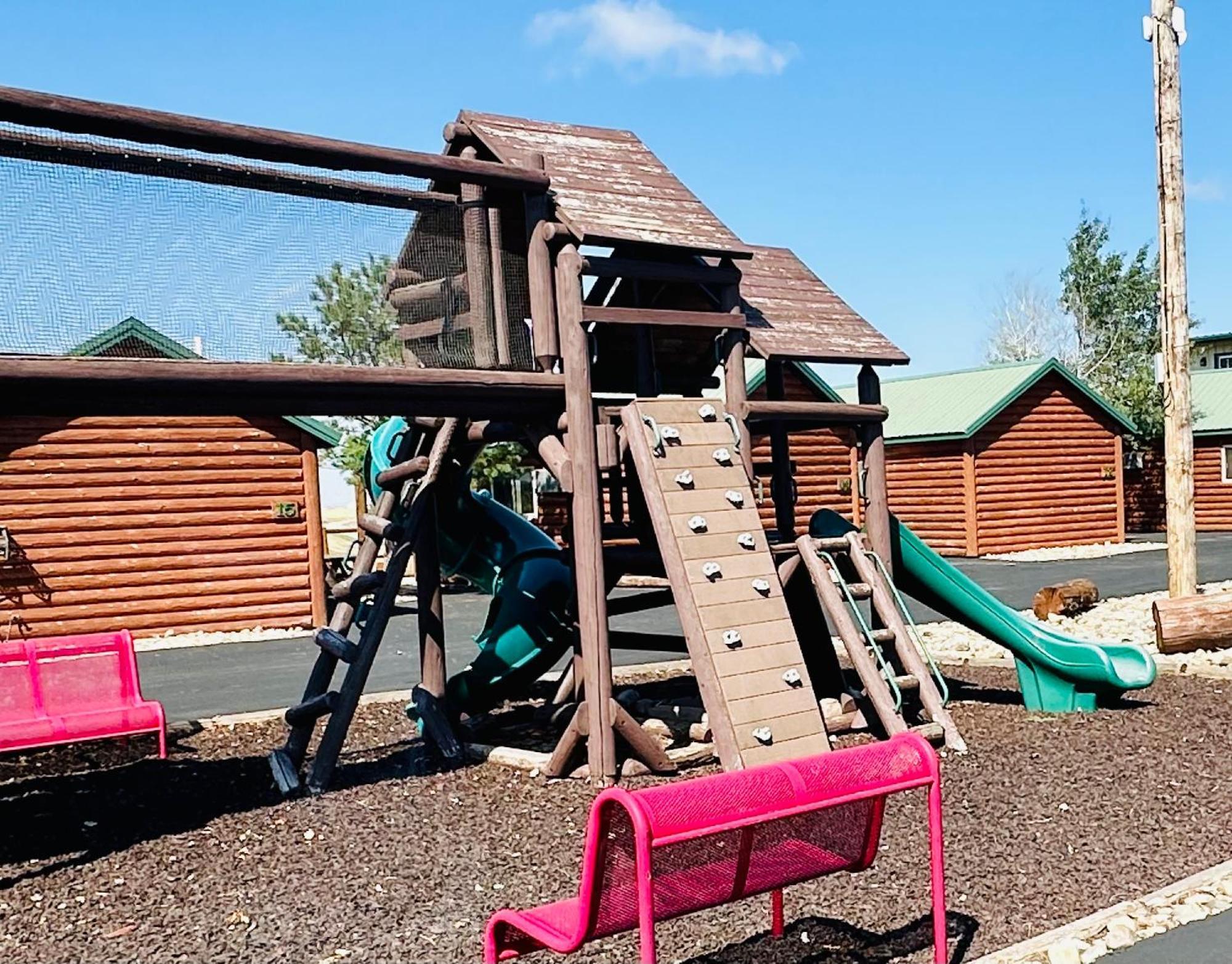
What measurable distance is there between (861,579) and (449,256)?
3.90 m

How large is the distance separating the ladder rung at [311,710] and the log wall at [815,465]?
1922cm

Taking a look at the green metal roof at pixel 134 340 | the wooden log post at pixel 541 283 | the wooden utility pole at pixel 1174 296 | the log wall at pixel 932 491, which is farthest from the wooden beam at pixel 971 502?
the green metal roof at pixel 134 340

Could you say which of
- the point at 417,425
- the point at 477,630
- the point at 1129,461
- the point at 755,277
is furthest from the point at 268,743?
the point at 1129,461

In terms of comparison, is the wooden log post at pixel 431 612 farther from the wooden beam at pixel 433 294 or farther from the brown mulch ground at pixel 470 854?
the wooden beam at pixel 433 294

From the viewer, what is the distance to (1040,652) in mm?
9586

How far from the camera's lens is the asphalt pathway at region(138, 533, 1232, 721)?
42.2 feet

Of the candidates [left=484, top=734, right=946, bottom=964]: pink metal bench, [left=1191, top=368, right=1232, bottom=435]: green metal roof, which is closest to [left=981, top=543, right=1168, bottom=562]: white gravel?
[left=1191, top=368, right=1232, bottom=435]: green metal roof

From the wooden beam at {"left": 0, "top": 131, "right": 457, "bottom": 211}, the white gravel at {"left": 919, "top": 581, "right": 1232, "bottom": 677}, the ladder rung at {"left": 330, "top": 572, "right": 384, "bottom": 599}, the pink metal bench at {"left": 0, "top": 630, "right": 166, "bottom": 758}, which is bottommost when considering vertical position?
the white gravel at {"left": 919, "top": 581, "right": 1232, "bottom": 677}

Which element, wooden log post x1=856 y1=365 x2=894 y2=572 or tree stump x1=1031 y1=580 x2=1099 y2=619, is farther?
tree stump x1=1031 y1=580 x2=1099 y2=619

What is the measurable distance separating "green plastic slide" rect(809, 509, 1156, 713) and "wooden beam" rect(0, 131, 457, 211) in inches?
168

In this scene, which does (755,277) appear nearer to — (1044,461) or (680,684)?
(680,684)

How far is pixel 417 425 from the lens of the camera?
32.3ft

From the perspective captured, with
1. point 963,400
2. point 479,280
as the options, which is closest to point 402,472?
point 479,280

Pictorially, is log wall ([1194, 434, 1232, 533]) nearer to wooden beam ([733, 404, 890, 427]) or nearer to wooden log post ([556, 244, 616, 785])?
wooden beam ([733, 404, 890, 427])
